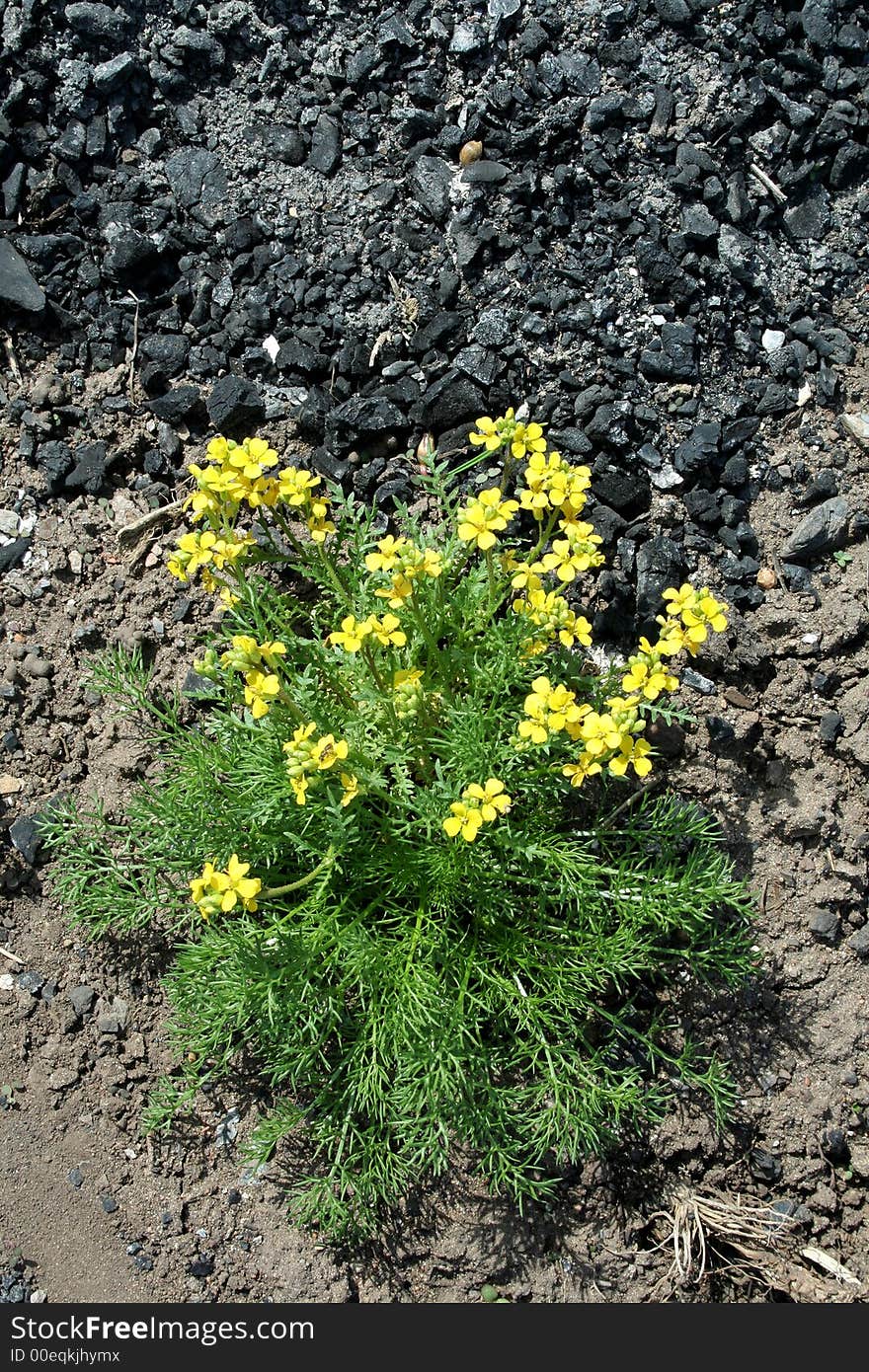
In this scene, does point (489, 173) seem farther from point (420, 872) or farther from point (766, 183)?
point (420, 872)

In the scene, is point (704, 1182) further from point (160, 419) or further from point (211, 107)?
point (211, 107)

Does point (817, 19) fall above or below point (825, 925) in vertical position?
above

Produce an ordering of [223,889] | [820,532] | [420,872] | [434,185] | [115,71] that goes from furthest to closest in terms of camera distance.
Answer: [115,71], [434,185], [820,532], [420,872], [223,889]

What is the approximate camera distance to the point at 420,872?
3801 mm

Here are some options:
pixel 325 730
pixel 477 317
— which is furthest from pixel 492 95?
pixel 325 730

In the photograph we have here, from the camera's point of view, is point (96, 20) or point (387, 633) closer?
point (387, 633)

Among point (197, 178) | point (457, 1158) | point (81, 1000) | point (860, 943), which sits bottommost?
point (457, 1158)

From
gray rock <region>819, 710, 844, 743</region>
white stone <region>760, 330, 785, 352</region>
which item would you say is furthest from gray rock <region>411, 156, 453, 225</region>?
gray rock <region>819, 710, 844, 743</region>

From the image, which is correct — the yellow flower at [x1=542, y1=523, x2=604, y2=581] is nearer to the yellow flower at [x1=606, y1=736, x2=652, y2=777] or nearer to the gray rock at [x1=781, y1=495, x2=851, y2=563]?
the yellow flower at [x1=606, y1=736, x2=652, y2=777]

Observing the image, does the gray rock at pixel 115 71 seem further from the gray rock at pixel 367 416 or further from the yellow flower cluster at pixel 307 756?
the yellow flower cluster at pixel 307 756

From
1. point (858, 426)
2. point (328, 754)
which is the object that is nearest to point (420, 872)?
point (328, 754)

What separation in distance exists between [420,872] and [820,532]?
210cm

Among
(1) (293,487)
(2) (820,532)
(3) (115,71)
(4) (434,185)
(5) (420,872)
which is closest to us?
(1) (293,487)

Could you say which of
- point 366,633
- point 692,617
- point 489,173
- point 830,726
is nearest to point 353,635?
point 366,633
